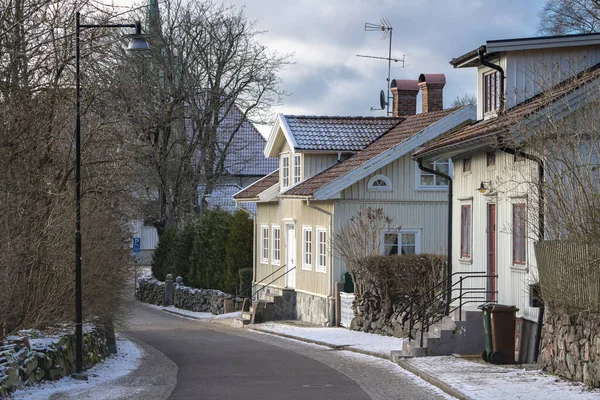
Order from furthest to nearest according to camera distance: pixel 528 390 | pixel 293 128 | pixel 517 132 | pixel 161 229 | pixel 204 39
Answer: pixel 161 229, pixel 204 39, pixel 293 128, pixel 517 132, pixel 528 390

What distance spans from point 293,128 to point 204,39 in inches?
590

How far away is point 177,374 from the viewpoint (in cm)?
1909

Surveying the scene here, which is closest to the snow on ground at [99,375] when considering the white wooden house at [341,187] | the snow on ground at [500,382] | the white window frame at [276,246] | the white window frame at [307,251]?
the snow on ground at [500,382]

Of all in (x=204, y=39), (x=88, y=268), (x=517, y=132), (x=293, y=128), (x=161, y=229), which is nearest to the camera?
(x=517, y=132)

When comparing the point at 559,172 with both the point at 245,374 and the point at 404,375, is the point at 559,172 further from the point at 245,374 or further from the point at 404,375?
the point at 245,374

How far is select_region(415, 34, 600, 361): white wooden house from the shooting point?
59.9ft

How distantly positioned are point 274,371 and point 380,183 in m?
13.5

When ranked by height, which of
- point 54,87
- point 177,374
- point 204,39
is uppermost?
point 204,39

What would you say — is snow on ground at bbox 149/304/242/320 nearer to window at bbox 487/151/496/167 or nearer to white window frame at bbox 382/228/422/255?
white window frame at bbox 382/228/422/255

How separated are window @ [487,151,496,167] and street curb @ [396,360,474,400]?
4.49m

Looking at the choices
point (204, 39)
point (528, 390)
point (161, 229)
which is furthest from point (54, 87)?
point (161, 229)

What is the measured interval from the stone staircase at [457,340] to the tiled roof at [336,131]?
13.8 m

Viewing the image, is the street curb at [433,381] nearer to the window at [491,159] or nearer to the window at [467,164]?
the window at [491,159]

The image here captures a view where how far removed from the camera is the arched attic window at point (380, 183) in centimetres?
3167
